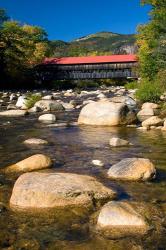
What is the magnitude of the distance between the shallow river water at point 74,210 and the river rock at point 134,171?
0.58 ft

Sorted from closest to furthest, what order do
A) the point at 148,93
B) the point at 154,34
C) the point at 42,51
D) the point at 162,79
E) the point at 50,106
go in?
the point at 162,79 < the point at 50,106 < the point at 148,93 < the point at 154,34 < the point at 42,51

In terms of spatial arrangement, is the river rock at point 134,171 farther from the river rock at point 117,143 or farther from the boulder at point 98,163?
the river rock at point 117,143

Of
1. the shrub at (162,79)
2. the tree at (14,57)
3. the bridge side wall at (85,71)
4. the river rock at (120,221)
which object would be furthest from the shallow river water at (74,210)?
the bridge side wall at (85,71)

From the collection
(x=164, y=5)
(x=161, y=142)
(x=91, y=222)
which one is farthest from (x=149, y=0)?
(x=91, y=222)

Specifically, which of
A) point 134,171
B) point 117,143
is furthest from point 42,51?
point 134,171

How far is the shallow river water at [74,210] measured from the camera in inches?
209

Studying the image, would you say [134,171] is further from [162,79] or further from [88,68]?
[88,68]

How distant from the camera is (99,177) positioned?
8234mm

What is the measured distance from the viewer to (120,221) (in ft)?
18.8

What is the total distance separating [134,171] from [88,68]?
60114 mm

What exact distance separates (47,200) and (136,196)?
5.35 ft

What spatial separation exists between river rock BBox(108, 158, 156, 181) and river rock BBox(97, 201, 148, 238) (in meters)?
1.90

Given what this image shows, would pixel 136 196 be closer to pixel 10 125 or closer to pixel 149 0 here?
pixel 10 125

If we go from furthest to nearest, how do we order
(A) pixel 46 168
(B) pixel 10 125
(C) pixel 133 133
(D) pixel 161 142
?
1. (B) pixel 10 125
2. (C) pixel 133 133
3. (D) pixel 161 142
4. (A) pixel 46 168
